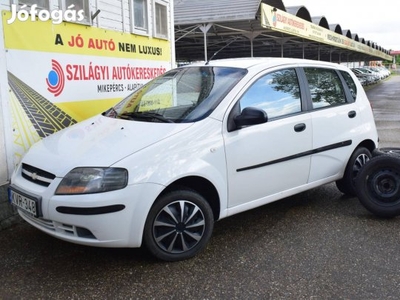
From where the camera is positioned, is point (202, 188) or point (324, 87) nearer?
point (202, 188)

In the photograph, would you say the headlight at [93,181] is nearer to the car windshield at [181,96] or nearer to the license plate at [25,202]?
the license plate at [25,202]

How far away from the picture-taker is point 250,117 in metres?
3.70

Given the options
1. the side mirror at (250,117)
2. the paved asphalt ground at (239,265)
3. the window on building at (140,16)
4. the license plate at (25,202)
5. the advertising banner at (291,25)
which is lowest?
the paved asphalt ground at (239,265)

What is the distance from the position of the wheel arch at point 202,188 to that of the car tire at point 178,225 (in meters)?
0.06

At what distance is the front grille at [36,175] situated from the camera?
3.33 meters

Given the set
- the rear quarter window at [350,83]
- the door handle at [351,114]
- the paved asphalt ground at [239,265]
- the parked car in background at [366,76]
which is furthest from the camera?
the parked car in background at [366,76]

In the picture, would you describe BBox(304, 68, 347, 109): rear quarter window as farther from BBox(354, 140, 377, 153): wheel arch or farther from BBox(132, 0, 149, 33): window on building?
BBox(132, 0, 149, 33): window on building

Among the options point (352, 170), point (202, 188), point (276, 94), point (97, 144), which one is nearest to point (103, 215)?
point (97, 144)

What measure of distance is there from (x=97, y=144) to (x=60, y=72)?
86.4 inches

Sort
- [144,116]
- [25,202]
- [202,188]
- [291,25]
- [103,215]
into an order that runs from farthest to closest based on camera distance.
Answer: [291,25]
[144,116]
[202,188]
[25,202]
[103,215]

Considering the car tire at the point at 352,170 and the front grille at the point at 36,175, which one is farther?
the car tire at the point at 352,170

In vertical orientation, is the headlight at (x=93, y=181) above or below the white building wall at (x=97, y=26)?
below

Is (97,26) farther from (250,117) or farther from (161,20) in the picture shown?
(250,117)

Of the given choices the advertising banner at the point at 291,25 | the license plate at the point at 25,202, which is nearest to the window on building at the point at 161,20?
the license plate at the point at 25,202
